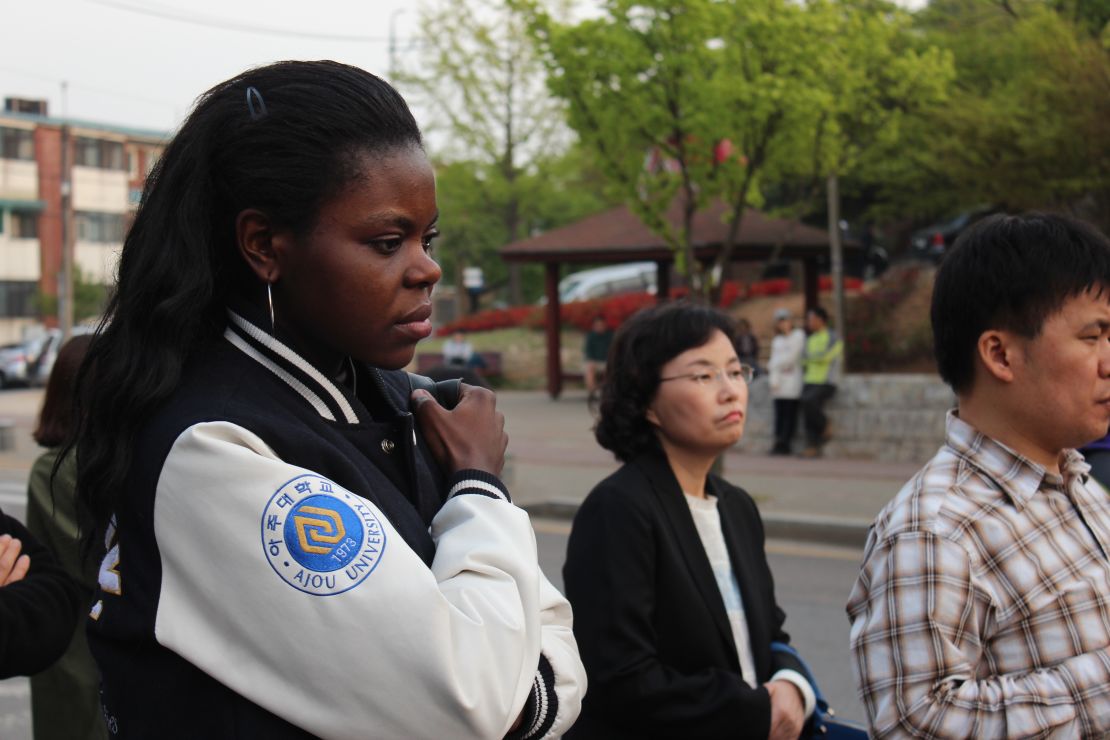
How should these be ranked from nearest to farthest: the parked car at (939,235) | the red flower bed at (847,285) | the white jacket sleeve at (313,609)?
the white jacket sleeve at (313,609), the red flower bed at (847,285), the parked car at (939,235)

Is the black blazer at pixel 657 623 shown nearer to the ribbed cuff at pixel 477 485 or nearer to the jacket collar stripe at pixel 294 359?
the ribbed cuff at pixel 477 485

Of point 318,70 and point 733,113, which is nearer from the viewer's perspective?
point 318,70

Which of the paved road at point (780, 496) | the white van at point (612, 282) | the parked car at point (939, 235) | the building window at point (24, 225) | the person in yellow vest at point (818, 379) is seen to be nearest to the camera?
the paved road at point (780, 496)

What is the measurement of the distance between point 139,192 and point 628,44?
416 inches

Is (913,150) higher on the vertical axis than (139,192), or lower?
higher

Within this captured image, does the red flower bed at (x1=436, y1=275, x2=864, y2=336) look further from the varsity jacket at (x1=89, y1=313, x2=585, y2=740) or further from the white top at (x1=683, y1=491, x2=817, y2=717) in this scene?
the varsity jacket at (x1=89, y1=313, x2=585, y2=740)

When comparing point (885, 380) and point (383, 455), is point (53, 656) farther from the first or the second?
point (885, 380)

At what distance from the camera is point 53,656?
2.62 metres

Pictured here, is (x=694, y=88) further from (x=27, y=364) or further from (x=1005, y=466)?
(x=27, y=364)

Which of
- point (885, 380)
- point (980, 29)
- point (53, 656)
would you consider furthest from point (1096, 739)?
point (980, 29)

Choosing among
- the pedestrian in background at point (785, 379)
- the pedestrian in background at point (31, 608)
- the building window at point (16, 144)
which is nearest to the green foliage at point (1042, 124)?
the pedestrian in background at point (785, 379)

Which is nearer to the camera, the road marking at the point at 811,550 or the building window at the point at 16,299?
the road marking at the point at 811,550

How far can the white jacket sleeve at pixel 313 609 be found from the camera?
1.48m

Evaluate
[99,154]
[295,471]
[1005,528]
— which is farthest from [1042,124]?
[99,154]
